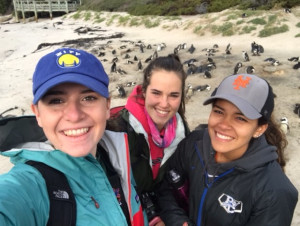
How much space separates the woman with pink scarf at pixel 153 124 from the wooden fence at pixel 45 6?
135ft

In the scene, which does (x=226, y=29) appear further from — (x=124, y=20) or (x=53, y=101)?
(x=53, y=101)

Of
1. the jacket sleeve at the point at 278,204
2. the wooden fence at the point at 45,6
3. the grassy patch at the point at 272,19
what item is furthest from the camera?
the wooden fence at the point at 45,6

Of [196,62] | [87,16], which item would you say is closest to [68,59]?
[196,62]

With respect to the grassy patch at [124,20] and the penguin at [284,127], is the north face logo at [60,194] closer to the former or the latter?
the penguin at [284,127]

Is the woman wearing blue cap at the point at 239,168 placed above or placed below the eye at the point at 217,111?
below

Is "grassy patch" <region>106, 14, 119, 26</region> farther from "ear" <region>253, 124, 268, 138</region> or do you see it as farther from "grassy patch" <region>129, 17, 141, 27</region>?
"ear" <region>253, 124, 268, 138</region>

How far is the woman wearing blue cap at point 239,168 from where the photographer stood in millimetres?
1948

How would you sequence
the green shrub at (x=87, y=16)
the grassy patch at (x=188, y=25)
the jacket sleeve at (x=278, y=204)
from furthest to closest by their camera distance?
the green shrub at (x=87, y=16)
the grassy patch at (x=188, y=25)
the jacket sleeve at (x=278, y=204)

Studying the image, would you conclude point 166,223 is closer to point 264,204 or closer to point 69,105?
point 264,204

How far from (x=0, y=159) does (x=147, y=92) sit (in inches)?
163

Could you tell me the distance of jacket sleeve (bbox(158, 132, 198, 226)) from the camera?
96.4 inches

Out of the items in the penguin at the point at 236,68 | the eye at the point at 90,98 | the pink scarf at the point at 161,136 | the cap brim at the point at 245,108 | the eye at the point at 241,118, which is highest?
the eye at the point at 90,98

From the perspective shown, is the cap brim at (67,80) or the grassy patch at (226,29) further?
the grassy patch at (226,29)

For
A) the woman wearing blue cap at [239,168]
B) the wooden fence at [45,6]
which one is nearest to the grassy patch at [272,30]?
the woman wearing blue cap at [239,168]
